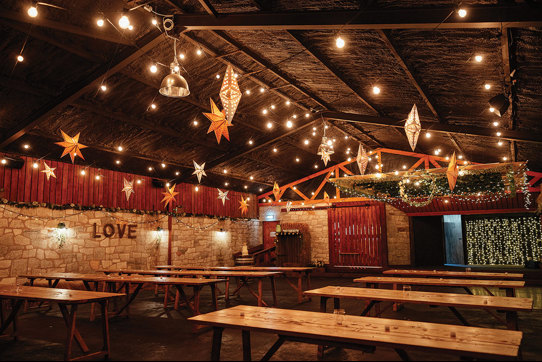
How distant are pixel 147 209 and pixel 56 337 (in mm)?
6108

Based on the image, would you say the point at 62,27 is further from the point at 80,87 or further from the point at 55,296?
the point at 55,296

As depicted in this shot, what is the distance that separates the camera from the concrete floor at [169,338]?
3957mm

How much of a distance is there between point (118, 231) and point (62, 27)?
5.93 m

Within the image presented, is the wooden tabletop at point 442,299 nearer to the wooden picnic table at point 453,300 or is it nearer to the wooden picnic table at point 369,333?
the wooden picnic table at point 453,300

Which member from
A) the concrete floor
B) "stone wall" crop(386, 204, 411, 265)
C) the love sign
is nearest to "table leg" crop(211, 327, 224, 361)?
the concrete floor

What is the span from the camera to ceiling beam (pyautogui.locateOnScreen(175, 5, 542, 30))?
384cm

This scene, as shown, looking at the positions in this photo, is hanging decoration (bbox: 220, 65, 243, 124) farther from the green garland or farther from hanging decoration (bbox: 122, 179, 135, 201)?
hanging decoration (bbox: 122, 179, 135, 201)

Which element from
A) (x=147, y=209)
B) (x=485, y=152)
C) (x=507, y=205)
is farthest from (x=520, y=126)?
(x=147, y=209)

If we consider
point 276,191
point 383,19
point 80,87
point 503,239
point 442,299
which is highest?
point 80,87

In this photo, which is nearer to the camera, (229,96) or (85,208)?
(229,96)

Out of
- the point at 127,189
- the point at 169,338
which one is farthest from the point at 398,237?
the point at 169,338

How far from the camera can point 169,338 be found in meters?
4.67

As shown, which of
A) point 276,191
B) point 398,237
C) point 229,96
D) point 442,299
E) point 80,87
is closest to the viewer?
point 442,299

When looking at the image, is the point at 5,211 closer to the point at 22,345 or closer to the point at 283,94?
the point at 22,345
